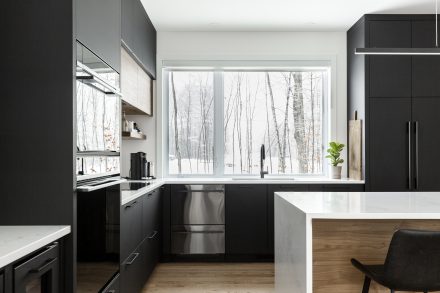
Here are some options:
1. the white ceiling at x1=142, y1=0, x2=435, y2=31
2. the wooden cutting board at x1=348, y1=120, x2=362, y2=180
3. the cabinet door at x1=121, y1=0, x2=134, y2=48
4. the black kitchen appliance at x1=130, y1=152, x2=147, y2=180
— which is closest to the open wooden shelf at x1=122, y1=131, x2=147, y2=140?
the black kitchen appliance at x1=130, y1=152, x2=147, y2=180

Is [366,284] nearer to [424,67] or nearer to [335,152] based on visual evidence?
[335,152]

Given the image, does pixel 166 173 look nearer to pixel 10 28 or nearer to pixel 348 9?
pixel 348 9

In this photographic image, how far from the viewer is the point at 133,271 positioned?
321 centimetres

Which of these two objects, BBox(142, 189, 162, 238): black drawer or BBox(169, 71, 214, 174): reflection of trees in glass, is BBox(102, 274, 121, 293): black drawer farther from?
BBox(169, 71, 214, 174): reflection of trees in glass

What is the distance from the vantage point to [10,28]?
1.90m

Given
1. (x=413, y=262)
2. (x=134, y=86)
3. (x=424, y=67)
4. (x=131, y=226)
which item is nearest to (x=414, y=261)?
(x=413, y=262)

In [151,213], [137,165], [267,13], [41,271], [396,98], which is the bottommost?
[151,213]

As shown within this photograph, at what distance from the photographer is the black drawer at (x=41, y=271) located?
146 centimetres

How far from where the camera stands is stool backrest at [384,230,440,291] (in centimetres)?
195

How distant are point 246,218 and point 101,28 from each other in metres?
2.91

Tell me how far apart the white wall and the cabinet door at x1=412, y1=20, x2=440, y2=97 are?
84 centimetres

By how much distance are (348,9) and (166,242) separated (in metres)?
3.11

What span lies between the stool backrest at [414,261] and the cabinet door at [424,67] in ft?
10.0

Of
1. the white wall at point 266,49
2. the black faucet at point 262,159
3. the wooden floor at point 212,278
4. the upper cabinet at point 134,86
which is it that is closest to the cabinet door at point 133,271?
the wooden floor at point 212,278
